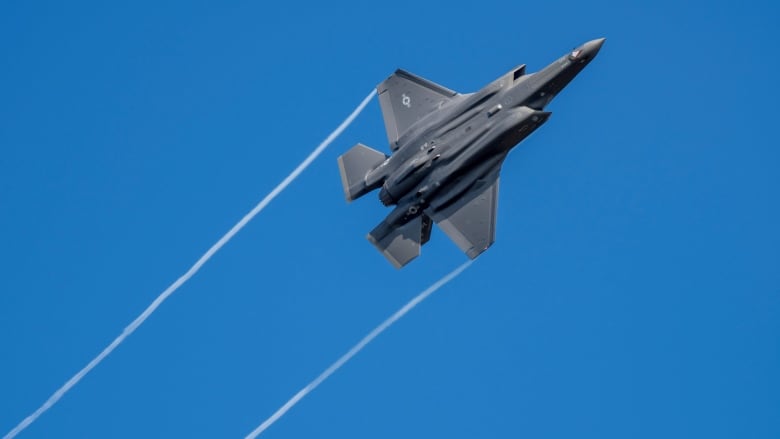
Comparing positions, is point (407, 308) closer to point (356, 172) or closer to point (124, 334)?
point (356, 172)

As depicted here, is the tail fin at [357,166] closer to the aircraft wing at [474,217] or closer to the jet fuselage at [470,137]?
the jet fuselage at [470,137]

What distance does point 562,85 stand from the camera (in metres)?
25.6

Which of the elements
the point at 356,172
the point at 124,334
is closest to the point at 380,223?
the point at 356,172

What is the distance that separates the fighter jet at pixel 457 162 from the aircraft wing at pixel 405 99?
1.01 feet

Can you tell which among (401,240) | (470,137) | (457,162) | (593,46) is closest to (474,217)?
(457,162)

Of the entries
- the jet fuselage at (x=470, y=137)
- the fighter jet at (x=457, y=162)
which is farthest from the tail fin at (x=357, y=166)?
the jet fuselage at (x=470, y=137)

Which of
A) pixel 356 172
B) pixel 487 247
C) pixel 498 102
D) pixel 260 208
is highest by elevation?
pixel 260 208

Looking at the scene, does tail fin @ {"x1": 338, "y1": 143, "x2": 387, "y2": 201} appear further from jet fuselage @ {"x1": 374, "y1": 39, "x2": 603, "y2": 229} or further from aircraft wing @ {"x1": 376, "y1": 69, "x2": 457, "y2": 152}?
jet fuselage @ {"x1": 374, "y1": 39, "x2": 603, "y2": 229}

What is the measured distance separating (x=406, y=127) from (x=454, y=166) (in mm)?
2615

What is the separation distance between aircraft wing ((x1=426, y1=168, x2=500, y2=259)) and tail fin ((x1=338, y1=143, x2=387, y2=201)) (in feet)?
6.67

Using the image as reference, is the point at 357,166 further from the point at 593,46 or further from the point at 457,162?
the point at 593,46

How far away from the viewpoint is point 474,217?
85.6 ft

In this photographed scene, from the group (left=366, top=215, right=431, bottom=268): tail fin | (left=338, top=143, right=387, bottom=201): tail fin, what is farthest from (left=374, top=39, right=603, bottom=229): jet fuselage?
(left=338, top=143, right=387, bottom=201): tail fin

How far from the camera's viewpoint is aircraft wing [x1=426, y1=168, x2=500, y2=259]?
26.0m
